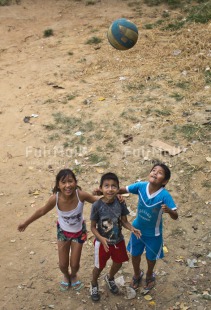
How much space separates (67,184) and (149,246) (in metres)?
0.83

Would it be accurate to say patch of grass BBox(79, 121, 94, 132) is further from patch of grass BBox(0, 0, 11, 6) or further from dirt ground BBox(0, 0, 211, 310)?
patch of grass BBox(0, 0, 11, 6)

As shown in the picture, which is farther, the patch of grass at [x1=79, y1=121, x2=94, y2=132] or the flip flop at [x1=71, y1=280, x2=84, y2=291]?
the patch of grass at [x1=79, y1=121, x2=94, y2=132]

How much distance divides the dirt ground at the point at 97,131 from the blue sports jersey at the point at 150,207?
69 cm

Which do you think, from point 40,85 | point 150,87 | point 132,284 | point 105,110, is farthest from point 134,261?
point 40,85

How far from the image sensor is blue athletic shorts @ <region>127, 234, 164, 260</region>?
3559mm

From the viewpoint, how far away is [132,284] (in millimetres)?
3908

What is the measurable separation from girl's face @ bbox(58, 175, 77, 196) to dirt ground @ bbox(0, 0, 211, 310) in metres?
1.02

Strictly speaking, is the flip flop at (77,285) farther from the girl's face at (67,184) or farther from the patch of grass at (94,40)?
the patch of grass at (94,40)

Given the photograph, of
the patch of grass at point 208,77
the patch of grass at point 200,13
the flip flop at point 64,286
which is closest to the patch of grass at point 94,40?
the patch of grass at point 200,13

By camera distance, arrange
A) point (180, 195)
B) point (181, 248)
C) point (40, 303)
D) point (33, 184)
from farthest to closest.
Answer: point (33, 184)
point (180, 195)
point (181, 248)
point (40, 303)

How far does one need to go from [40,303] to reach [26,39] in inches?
274

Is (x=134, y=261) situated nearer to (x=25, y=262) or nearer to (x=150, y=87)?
(x=25, y=262)

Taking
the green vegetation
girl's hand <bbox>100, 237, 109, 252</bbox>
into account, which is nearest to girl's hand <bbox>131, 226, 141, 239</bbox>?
girl's hand <bbox>100, 237, 109, 252</bbox>

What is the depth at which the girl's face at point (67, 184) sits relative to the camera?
3.46m
